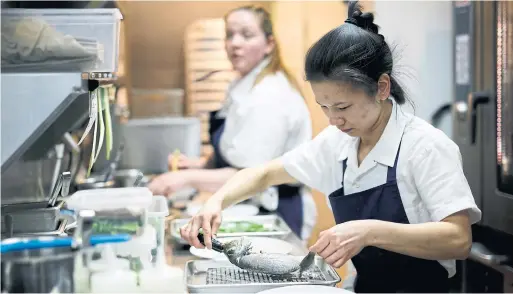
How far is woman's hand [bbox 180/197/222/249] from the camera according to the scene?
144 cm

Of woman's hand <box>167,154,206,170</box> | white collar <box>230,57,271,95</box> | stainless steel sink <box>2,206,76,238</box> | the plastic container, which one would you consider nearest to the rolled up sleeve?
the plastic container

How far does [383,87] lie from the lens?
1362 millimetres

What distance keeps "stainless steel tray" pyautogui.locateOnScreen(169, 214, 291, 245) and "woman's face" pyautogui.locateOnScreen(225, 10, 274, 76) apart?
1.83 ft

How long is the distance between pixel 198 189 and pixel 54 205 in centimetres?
90

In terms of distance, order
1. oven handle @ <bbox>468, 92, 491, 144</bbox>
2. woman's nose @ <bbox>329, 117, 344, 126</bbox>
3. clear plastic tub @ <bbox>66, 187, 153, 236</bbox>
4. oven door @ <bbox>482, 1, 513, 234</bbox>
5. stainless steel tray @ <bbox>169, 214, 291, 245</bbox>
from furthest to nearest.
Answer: oven handle @ <bbox>468, 92, 491, 144</bbox>, oven door @ <bbox>482, 1, 513, 234</bbox>, stainless steel tray @ <bbox>169, 214, 291, 245</bbox>, woman's nose @ <bbox>329, 117, 344, 126</bbox>, clear plastic tub @ <bbox>66, 187, 153, 236</bbox>

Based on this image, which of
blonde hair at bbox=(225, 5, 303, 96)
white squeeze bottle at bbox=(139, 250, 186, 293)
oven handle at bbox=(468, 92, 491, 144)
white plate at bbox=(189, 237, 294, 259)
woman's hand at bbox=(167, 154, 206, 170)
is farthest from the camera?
woman's hand at bbox=(167, 154, 206, 170)

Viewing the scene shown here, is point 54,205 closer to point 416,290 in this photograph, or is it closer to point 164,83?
point 416,290

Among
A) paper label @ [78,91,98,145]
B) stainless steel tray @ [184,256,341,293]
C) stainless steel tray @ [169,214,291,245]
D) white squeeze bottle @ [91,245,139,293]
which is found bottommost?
stainless steel tray @ [169,214,291,245]

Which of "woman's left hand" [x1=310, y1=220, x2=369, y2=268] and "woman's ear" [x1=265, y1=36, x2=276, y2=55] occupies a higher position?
"woman's ear" [x1=265, y1=36, x2=276, y2=55]

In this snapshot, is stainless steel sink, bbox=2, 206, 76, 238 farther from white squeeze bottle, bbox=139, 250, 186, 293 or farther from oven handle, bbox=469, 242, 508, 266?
oven handle, bbox=469, 242, 508, 266

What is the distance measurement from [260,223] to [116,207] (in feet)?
2.46

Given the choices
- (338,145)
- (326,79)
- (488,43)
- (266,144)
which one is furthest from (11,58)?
(488,43)

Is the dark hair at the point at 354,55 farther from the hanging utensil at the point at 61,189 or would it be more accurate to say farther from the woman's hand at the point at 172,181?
the woman's hand at the point at 172,181

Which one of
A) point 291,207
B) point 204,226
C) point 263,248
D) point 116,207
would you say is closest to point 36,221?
point 116,207
